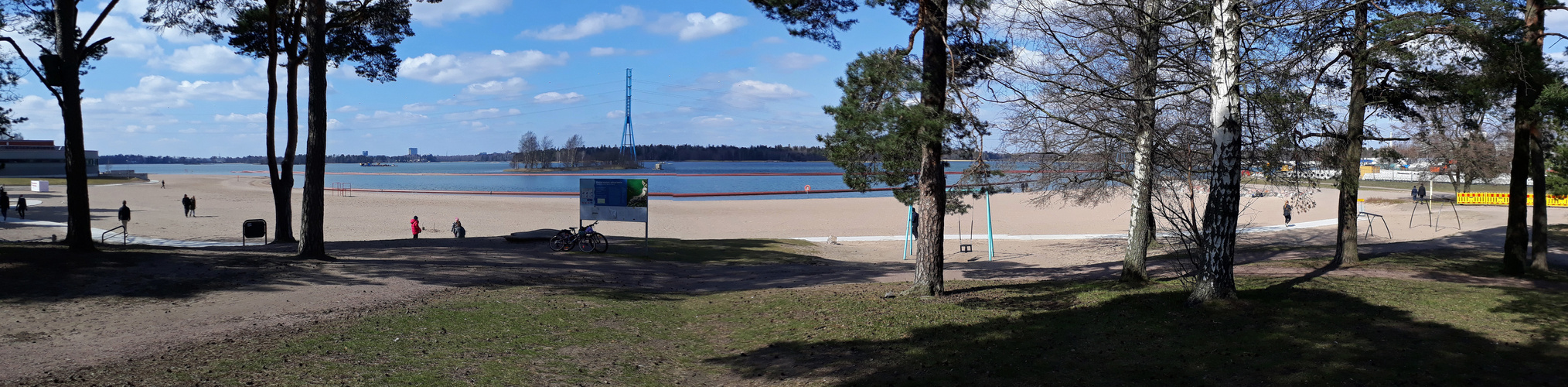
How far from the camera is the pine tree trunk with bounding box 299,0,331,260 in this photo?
45.0ft

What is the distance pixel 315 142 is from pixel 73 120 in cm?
339

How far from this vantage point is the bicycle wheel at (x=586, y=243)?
58.9 feet

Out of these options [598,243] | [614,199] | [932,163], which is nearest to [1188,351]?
[932,163]

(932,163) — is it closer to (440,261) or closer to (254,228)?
(440,261)

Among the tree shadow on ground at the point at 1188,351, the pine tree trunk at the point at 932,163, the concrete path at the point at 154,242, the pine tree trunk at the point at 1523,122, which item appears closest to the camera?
the tree shadow on ground at the point at 1188,351

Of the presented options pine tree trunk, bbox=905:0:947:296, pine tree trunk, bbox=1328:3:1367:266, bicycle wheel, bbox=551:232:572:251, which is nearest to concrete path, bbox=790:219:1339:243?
bicycle wheel, bbox=551:232:572:251

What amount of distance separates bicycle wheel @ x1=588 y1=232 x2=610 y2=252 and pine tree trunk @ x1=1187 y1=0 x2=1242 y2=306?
13178mm

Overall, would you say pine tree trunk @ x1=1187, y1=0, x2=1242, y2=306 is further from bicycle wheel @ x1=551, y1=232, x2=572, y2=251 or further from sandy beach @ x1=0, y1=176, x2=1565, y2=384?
bicycle wheel @ x1=551, y1=232, x2=572, y2=251

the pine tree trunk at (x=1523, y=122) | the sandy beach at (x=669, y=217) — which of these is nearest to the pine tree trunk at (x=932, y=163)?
the pine tree trunk at (x=1523, y=122)

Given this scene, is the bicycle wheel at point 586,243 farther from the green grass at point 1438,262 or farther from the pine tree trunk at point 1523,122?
the pine tree trunk at point 1523,122

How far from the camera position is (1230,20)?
305 inches

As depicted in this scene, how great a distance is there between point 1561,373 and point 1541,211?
943 cm

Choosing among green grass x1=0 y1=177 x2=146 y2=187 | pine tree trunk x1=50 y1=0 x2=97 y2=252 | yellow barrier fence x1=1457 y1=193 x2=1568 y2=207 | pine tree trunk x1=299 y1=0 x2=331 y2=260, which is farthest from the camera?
green grass x1=0 y1=177 x2=146 y2=187

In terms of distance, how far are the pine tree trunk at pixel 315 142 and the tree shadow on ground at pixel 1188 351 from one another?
1011cm
